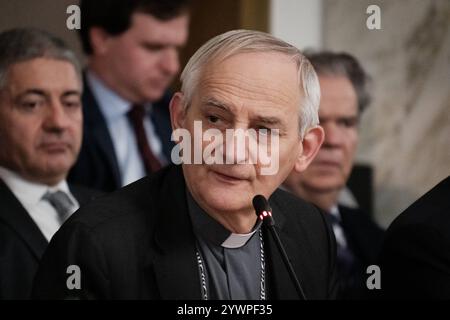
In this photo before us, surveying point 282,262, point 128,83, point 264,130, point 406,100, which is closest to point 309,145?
point 264,130

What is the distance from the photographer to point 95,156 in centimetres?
251

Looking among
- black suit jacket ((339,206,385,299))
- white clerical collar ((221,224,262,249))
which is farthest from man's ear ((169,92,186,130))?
black suit jacket ((339,206,385,299))

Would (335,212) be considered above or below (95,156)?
below

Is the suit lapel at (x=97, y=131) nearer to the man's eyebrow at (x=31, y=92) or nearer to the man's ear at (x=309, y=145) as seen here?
the man's eyebrow at (x=31, y=92)

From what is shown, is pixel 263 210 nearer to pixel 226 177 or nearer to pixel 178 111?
pixel 226 177

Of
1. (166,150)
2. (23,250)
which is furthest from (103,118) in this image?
(23,250)

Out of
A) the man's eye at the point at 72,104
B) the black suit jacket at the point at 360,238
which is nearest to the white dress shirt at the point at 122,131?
the man's eye at the point at 72,104

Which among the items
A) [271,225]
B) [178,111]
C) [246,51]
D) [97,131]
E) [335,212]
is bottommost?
[335,212]

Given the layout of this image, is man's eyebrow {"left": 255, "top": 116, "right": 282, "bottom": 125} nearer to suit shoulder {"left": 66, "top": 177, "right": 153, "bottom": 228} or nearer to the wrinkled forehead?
the wrinkled forehead

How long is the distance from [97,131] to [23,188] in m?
0.35

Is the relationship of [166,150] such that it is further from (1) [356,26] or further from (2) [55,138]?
(1) [356,26]

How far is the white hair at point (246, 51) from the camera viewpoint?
186 cm

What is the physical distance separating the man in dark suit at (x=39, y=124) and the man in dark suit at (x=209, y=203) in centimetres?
39

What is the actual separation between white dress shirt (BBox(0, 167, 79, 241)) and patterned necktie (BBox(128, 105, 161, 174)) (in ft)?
1.13
